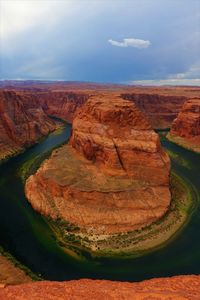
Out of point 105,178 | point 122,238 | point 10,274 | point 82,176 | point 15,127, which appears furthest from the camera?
point 15,127

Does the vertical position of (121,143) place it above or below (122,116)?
below

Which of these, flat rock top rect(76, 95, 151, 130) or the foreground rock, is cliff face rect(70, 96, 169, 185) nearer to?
flat rock top rect(76, 95, 151, 130)

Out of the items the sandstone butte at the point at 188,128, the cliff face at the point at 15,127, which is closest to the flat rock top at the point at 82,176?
the cliff face at the point at 15,127

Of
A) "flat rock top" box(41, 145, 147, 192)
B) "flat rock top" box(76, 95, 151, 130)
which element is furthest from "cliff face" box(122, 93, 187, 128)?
"flat rock top" box(41, 145, 147, 192)

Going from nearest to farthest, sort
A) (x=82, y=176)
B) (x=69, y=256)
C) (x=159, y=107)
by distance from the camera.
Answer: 1. (x=69, y=256)
2. (x=82, y=176)
3. (x=159, y=107)

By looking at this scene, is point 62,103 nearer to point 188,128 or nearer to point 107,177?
point 188,128

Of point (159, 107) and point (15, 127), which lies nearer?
point (15, 127)

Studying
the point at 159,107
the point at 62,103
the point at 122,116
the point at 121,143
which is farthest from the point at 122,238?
the point at 62,103
